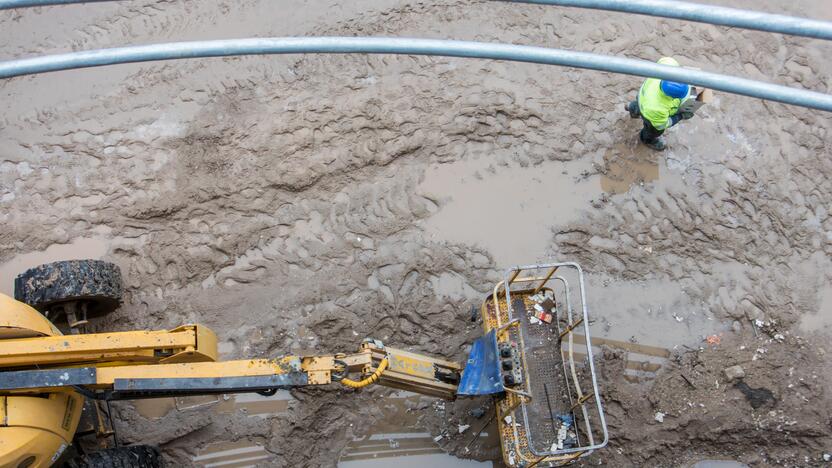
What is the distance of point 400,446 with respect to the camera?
245 inches

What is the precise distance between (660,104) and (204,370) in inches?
184

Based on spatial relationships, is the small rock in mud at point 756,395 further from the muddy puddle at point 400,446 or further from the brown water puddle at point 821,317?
the muddy puddle at point 400,446

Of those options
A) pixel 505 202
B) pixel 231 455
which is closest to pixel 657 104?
Answer: pixel 505 202

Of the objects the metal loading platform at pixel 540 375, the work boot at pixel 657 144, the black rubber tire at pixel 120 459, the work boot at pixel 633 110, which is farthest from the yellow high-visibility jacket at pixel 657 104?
the black rubber tire at pixel 120 459

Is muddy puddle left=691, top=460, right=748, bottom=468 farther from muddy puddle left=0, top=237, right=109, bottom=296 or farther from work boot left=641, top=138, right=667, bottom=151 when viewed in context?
muddy puddle left=0, top=237, right=109, bottom=296

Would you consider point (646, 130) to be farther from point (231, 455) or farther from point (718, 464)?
point (231, 455)

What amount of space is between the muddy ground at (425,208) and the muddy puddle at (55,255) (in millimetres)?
28

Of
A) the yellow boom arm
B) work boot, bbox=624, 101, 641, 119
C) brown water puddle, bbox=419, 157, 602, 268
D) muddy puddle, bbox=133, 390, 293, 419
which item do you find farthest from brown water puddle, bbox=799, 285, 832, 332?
muddy puddle, bbox=133, 390, 293, 419

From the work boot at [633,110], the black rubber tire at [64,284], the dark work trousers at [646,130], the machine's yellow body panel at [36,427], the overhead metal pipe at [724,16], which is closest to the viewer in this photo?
the overhead metal pipe at [724,16]

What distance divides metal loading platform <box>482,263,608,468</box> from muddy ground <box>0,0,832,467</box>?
420 millimetres

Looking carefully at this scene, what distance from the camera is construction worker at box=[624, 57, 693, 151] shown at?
631 centimetres

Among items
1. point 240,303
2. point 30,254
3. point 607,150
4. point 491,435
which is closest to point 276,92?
point 240,303

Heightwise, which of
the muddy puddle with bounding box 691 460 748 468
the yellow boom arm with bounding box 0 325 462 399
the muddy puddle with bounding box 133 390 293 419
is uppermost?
the yellow boom arm with bounding box 0 325 462 399

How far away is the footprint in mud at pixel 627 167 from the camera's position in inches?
274
